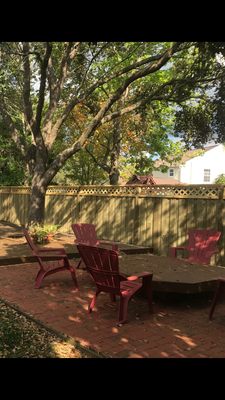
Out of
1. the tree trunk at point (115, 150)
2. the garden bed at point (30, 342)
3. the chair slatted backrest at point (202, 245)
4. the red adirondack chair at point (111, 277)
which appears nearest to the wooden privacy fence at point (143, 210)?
the chair slatted backrest at point (202, 245)

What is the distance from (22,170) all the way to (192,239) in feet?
50.3

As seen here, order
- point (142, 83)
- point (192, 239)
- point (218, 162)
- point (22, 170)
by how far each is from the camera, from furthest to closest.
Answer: point (218, 162), point (22, 170), point (142, 83), point (192, 239)

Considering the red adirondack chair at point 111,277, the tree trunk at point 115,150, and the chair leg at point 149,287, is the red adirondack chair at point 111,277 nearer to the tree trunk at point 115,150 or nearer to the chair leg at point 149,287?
the chair leg at point 149,287

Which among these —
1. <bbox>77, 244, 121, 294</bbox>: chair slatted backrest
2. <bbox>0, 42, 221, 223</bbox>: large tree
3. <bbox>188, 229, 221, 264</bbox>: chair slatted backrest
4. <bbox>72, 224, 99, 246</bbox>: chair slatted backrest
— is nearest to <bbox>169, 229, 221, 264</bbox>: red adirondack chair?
<bbox>188, 229, 221, 264</bbox>: chair slatted backrest

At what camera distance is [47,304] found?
19.0 feet

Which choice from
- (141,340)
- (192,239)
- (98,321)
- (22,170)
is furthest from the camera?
(22,170)

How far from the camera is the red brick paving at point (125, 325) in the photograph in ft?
14.0

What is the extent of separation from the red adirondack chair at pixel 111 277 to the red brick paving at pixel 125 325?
261 millimetres

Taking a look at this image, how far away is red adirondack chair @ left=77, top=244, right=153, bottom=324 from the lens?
16.7 ft

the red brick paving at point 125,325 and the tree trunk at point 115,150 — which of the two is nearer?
the red brick paving at point 125,325

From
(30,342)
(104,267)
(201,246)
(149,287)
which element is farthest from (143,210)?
(30,342)

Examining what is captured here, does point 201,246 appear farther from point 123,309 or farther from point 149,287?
point 123,309
